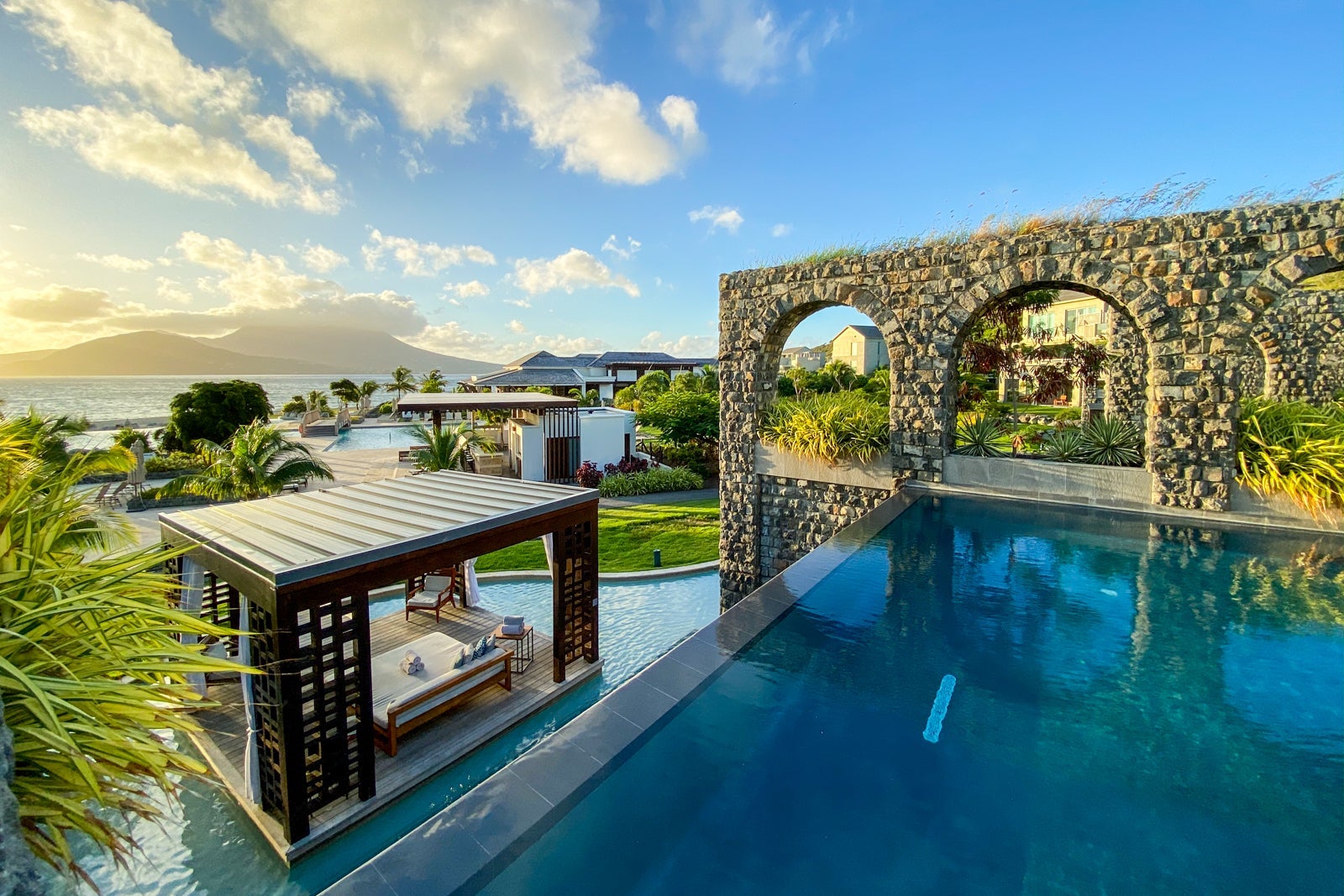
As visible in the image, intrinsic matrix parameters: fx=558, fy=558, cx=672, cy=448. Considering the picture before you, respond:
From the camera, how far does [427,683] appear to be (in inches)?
238

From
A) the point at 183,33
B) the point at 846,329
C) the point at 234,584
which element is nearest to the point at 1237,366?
the point at 234,584

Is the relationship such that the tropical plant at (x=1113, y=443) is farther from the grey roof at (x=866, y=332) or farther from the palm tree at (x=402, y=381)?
the palm tree at (x=402, y=381)

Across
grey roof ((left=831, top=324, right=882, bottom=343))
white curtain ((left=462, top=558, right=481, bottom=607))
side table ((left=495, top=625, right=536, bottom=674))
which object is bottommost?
side table ((left=495, top=625, right=536, bottom=674))

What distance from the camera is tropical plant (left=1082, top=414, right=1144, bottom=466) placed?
A: 26.3ft

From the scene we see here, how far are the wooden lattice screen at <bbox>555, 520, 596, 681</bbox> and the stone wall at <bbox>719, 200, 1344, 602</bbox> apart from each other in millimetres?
3511

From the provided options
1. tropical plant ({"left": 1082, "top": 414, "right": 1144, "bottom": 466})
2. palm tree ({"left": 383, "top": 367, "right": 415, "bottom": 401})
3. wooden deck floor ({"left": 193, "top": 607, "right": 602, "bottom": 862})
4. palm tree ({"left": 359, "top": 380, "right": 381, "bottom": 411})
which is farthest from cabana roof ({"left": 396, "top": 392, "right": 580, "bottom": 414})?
palm tree ({"left": 383, "top": 367, "right": 415, "bottom": 401})

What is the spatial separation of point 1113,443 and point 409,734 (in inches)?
393

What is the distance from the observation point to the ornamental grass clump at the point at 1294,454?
21.5 feet

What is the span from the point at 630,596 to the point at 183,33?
12627 mm

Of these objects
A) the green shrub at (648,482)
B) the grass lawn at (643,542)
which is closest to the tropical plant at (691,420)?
the green shrub at (648,482)

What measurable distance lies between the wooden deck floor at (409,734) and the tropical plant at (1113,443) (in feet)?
25.7

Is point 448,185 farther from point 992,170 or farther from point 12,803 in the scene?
point 12,803

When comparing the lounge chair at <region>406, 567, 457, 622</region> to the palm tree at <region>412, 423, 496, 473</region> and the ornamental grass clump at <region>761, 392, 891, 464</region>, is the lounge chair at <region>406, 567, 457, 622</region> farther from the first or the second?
the palm tree at <region>412, 423, 496, 473</region>

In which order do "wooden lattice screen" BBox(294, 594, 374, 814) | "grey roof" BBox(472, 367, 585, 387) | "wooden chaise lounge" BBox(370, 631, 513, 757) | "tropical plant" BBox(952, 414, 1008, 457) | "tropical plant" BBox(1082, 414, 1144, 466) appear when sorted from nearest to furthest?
"wooden lattice screen" BBox(294, 594, 374, 814)
"wooden chaise lounge" BBox(370, 631, 513, 757)
"tropical plant" BBox(1082, 414, 1144, 466)
"tropical plant" BBox(952, 414, 1008, 457)
"grey roof" BBox(472, 367, 585, 387)
